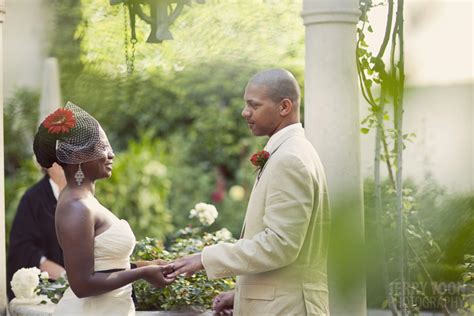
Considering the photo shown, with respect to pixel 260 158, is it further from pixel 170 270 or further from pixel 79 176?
pixel 79 176

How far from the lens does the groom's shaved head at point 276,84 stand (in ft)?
9.36

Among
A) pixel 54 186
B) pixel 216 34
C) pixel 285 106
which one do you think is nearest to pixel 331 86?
pixel 285 106

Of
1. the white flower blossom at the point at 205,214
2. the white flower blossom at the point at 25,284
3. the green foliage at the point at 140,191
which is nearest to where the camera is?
the white flower blossom at the point at 25,284

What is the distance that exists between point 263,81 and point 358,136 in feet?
2.57

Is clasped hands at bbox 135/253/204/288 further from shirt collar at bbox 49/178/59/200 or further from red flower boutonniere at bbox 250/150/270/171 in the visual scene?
shirt collar at bbox 49/178/59/200

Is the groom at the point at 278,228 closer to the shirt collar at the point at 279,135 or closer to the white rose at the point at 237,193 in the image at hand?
the shirt collar at the point at 279,135

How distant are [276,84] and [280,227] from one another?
1.62 ft

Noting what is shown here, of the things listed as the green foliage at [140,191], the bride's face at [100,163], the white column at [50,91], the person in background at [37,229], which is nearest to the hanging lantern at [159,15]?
the bride's face at [100,163]

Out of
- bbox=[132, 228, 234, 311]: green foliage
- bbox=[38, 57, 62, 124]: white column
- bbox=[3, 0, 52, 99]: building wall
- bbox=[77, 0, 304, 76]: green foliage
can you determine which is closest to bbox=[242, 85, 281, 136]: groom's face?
bbox=[132, 228, 234, 311]: green foliage

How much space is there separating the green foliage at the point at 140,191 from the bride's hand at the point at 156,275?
23.4 feet

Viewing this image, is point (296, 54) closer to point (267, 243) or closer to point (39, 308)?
point (39, 308)

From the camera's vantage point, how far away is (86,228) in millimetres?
2736

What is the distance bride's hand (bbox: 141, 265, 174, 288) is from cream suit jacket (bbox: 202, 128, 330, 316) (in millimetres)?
167

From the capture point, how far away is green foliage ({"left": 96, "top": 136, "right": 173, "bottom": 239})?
33.2 feet
